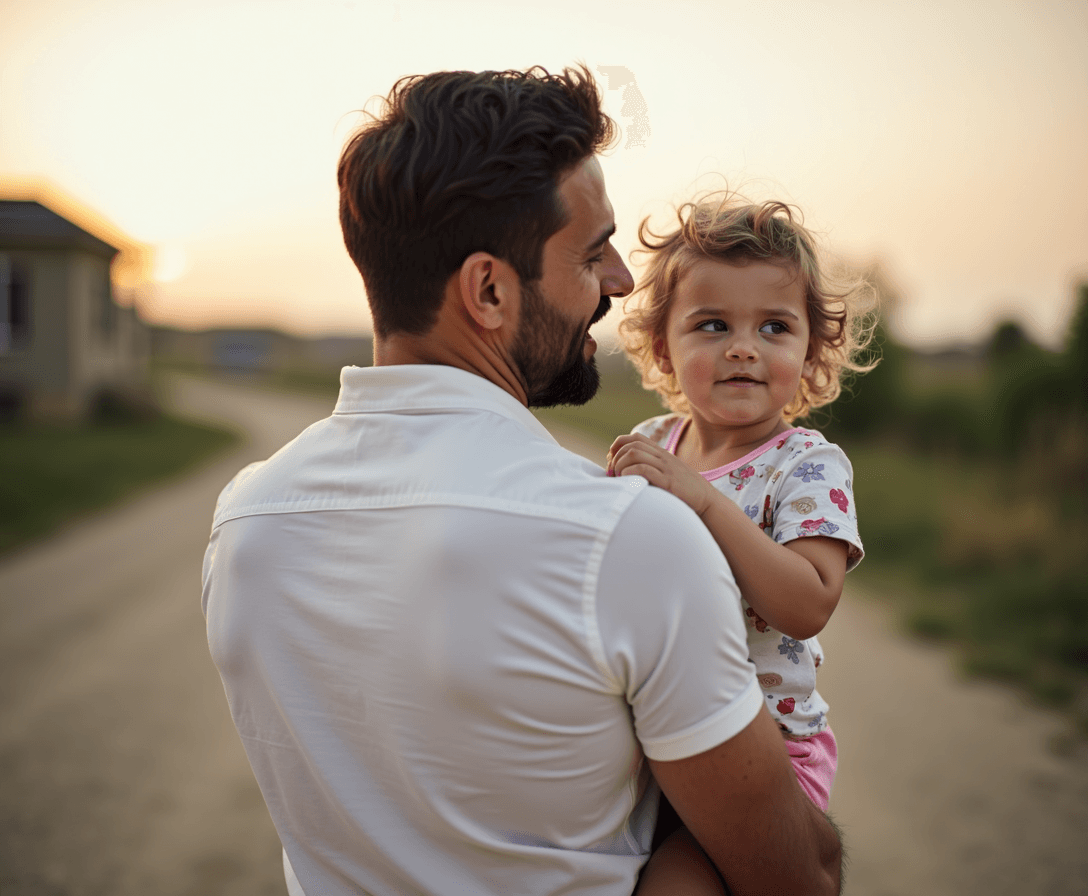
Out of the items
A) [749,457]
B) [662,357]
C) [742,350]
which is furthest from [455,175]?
[662,357]

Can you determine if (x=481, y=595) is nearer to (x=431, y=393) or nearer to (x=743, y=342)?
(x=431, y=393)

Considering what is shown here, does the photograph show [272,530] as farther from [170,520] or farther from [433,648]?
[170,520]

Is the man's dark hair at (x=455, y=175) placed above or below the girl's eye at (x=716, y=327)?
above

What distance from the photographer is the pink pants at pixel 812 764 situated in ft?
6.13

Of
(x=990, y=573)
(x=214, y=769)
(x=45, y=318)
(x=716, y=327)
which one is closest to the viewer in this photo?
(x=716, y=327)

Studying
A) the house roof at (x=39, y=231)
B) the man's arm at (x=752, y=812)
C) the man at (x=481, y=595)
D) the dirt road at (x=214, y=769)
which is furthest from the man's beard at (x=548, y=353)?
the house roof at (x=39, y=231)

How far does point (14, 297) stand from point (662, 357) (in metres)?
19.8

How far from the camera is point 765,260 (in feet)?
6.92

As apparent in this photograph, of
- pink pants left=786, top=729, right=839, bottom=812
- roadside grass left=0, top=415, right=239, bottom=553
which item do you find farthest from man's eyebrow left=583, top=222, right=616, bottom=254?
roadside grass left=0, top=415, right=239, bottom=553

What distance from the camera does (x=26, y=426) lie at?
57.5ft

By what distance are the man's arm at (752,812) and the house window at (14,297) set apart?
20.4 m

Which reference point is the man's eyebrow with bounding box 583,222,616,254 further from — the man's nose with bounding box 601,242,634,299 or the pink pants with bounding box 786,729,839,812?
the pink pants with bounding box 786,729,839,812

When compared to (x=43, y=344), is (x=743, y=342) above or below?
above

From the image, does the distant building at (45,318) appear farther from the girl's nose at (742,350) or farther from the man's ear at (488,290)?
the man's ear at (488,290)
